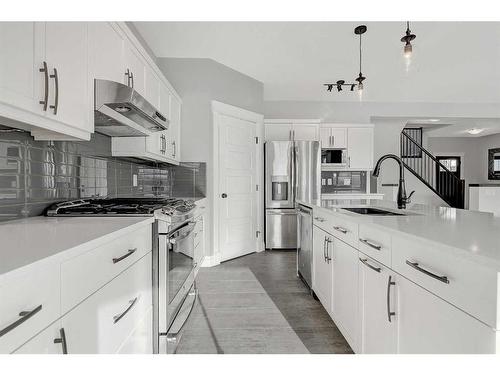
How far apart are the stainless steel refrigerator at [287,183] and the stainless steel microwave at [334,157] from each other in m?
0.76

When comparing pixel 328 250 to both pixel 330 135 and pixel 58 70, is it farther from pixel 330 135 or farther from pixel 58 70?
pixel 330 135

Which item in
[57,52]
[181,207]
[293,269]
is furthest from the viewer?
[293,269]

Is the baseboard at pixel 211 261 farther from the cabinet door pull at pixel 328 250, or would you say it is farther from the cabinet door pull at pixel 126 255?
the cabinet door pull at pixel 126 255

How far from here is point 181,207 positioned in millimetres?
2143

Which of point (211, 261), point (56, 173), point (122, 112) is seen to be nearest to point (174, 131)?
point (122, 112)

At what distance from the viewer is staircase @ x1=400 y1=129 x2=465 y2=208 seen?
24.5 feet

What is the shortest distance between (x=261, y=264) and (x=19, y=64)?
3.31 meters

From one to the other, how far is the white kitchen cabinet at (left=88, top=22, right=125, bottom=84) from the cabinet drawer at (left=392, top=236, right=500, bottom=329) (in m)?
1.84

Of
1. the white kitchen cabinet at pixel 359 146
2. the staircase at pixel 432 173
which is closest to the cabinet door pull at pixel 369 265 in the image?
the white kitchen cabinet at pixel 359 146

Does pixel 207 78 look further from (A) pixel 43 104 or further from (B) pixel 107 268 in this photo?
(B) pixel 107 268

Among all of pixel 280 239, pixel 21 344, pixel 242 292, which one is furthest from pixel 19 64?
pixel 280 239

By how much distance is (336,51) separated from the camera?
3.75 m

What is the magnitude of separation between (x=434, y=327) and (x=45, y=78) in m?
1.83

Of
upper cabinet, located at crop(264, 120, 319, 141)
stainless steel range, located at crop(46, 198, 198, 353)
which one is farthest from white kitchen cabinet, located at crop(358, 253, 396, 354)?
upper cabinet, located at crop(264, 120, 319, 141)
